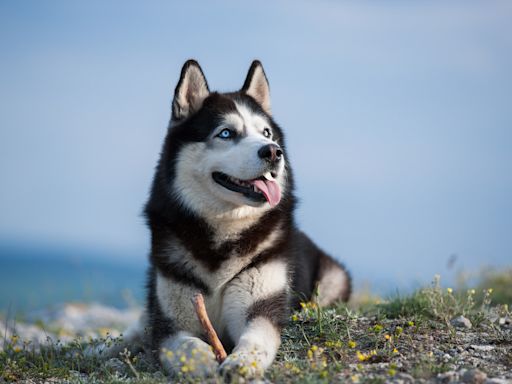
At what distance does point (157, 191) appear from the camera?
18.6ft

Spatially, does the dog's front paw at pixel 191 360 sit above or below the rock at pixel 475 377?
below

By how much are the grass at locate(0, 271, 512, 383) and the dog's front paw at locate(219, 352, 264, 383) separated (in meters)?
0.13

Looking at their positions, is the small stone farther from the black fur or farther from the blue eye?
the blue eye

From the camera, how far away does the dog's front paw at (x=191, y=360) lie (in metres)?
4.62

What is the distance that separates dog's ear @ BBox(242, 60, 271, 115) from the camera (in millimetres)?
6328

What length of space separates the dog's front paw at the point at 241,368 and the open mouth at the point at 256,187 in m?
1.26

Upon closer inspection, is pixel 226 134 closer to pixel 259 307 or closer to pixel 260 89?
pixel 260 89

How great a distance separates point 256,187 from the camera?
208 inches

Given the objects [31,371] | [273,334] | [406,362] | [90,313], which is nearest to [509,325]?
[406,362]

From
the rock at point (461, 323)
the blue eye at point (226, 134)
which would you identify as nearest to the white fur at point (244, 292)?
the blue eye at point (226, 134)

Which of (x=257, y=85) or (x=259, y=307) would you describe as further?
(x=257, y=85)

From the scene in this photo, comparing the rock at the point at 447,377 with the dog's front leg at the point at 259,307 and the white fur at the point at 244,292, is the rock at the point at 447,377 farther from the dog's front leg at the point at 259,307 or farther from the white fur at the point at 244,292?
the white fur at the point at 244,292

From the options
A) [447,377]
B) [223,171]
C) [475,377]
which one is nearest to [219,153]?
[223,171]

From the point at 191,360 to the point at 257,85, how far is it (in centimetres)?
286
